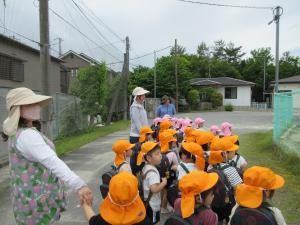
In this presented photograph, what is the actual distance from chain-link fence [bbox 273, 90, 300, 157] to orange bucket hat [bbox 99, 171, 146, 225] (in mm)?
6967

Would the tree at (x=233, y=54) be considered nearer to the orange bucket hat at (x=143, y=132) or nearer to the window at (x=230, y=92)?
the window at (x=230, y=92)

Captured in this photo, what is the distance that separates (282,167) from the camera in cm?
915

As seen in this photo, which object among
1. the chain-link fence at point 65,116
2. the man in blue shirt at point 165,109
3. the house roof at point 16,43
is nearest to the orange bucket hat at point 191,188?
the man in blue shirt at point 165,109

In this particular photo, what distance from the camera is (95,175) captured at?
8977 millimetres

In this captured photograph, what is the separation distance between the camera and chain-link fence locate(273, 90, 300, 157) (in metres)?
9.89

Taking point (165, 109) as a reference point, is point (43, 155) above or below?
below

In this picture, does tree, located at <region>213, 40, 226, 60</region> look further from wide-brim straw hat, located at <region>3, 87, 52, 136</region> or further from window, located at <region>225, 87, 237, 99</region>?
wide-brim straw hat, located at <region>3, 87, 52, 136</region>

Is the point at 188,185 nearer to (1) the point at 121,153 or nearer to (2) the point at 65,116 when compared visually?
(1) the point at 121,153

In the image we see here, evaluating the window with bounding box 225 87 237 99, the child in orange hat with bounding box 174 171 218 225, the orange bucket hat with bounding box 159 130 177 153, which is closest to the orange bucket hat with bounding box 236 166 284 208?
the child in orange hat with bounding box 174 171 218 225

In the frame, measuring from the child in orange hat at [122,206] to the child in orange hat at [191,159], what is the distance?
2.02 m

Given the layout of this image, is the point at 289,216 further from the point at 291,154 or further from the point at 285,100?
the point at 285,100

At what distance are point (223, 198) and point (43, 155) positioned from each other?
7.08 feet

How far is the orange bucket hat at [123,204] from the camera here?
115 inches

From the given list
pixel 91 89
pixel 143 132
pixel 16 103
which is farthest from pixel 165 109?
pixel 91 89
